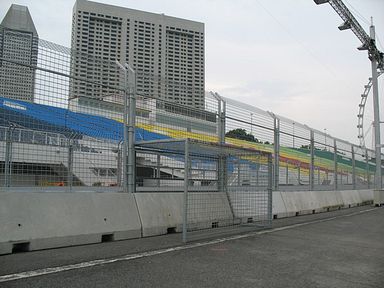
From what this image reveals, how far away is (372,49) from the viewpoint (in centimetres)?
2450

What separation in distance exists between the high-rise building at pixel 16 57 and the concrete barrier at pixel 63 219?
1812 millimetres

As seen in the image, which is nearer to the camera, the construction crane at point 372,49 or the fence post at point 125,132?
the fence post at point 125,132

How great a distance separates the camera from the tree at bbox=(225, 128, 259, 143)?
1150 centimetres

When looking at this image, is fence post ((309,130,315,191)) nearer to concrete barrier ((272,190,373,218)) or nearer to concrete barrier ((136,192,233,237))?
concrete barrier ((272,190,373,218))

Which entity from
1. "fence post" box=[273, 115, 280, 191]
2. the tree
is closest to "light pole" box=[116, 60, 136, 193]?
the tree

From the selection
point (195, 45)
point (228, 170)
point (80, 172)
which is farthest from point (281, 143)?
point (80, 172)

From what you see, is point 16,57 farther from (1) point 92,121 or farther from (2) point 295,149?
(2) point 295,149

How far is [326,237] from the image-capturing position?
27.9ft

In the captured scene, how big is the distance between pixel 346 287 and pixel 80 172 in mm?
5099

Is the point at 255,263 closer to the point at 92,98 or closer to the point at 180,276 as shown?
the point at 180,276

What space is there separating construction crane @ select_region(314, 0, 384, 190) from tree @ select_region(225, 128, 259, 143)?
1243cm

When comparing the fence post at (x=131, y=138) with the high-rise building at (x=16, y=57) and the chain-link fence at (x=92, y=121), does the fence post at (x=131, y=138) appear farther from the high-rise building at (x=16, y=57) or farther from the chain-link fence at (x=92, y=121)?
the high-rise building at (x=16, y=57)

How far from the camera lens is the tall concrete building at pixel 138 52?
8203 mm

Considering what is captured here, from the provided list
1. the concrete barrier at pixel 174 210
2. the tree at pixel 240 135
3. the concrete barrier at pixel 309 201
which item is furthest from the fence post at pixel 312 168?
the concrete barrier at pixel 174 210
